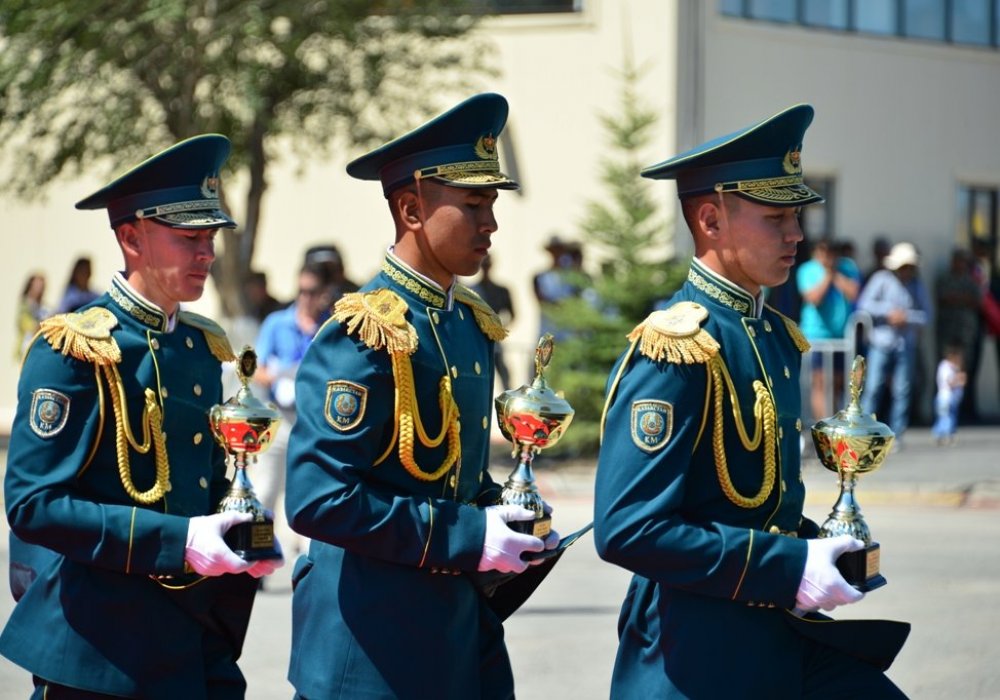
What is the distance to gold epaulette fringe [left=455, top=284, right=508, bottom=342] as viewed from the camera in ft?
15.7

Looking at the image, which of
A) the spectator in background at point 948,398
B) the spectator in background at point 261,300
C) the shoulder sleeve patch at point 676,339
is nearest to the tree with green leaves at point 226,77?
the spectator in background at point 261,300

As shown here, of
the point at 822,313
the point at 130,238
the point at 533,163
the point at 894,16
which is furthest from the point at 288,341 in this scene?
the point at 894,16

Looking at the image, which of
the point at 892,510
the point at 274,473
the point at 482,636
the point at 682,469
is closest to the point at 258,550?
the point at 482,636

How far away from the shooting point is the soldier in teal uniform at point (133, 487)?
4.50 metres

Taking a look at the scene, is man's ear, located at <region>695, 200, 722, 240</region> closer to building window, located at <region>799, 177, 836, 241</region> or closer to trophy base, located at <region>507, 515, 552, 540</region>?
trophy base, located at <region>507, 515, 552, 540</region>

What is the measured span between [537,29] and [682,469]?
18.0 metres

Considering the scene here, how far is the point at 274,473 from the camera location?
34.4 ft

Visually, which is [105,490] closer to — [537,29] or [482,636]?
[482,636]

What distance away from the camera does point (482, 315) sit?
4.80 m

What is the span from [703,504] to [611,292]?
1164 centimetres

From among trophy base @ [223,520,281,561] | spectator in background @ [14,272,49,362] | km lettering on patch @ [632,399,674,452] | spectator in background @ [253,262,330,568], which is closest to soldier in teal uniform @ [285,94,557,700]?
trophy base @ [223,520,281,561]

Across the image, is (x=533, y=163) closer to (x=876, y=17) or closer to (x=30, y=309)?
(x=876, y=17)

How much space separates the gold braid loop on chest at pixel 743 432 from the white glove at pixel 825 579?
0.21m

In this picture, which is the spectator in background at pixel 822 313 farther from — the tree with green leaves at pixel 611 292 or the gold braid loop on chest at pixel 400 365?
the gold braid loop on chest at pixel 400 365
